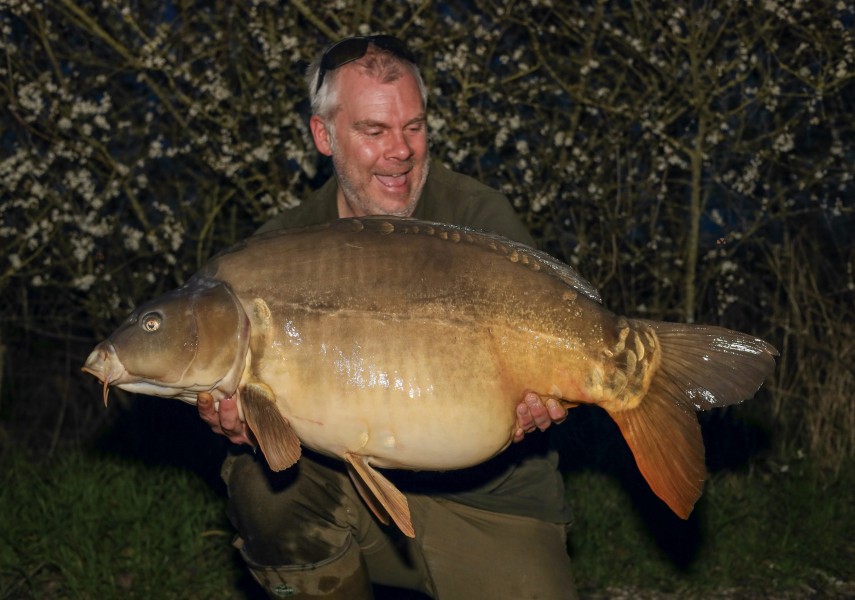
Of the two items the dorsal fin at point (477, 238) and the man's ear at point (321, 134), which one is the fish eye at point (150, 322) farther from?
the man's ear at point (321, 134)

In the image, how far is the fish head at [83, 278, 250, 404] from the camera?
224 centimetres

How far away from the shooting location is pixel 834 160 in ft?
14.8

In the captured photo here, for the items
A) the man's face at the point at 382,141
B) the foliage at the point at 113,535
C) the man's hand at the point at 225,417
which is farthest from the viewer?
the foliage at the point at 113,535

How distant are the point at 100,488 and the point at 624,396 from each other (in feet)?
6.67

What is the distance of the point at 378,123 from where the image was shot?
2949 millimetres

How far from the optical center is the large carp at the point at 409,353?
2229 millimetres

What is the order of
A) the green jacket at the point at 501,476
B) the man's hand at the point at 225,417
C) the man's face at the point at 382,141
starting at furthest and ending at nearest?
the man's face at the point at 382,141
the green jacket at the point at 501,476
the man's hand at the point at 225,417

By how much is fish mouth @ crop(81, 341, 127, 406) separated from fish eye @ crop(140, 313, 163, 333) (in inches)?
2.8

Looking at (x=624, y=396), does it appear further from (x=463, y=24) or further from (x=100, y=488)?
(x=463, y=24)

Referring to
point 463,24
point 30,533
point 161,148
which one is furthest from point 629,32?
point 30,533

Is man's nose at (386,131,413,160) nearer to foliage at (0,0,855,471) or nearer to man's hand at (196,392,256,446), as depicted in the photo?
man's hand at (196,392,256,446)

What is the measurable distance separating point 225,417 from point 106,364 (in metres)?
0.26

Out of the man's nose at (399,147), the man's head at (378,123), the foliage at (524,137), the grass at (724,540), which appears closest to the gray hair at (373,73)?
the man's head at (378,123)

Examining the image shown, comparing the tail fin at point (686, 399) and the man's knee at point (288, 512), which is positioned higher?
the tail fin at point (686, 399)
